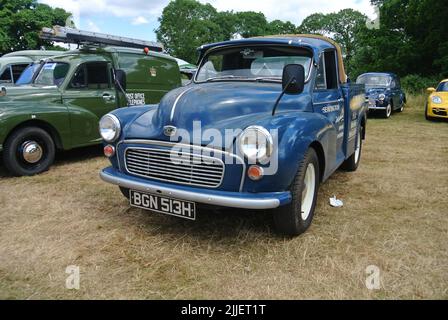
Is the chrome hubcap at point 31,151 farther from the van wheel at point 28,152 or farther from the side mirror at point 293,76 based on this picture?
the side mirror at point 293,76

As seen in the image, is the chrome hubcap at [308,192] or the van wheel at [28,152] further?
the van wheel at [28,152]

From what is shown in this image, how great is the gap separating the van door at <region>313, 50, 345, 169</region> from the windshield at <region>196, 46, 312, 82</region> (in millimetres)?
253

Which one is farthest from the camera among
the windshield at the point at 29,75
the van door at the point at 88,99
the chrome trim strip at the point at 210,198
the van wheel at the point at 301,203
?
the windshield at the point at 29,75

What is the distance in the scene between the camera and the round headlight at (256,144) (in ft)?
8.91

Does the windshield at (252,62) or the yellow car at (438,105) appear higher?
the windshield at (252,62)

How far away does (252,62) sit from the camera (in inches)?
159

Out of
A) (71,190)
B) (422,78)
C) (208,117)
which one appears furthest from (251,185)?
(422,78)

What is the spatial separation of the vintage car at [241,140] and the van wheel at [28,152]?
2351mm

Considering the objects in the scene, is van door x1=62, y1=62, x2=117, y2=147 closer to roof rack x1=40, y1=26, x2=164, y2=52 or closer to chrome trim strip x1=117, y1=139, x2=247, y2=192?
roof rack x1=40, y1=26, x2=164, y2=52

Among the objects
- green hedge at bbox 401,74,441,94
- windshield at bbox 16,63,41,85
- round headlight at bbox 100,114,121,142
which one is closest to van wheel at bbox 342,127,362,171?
round headlight at bbox 100,114,121,142

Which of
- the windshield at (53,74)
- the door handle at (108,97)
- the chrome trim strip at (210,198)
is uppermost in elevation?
the windshield at (53,74)

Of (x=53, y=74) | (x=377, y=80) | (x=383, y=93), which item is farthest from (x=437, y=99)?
(x=53, y=74)

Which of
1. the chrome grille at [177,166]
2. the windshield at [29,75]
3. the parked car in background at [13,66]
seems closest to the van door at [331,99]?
the chrome grille at [177,166]
